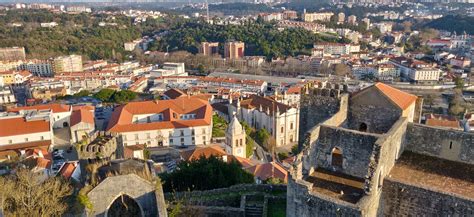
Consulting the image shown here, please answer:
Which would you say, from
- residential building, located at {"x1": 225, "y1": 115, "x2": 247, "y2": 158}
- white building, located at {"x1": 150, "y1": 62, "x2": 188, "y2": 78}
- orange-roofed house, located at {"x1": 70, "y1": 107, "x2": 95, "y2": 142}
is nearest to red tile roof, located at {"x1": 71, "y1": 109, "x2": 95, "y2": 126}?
orange-roofed house, located at {"x1": 70, "y1": 107, "x2": 95, "y2": 142}

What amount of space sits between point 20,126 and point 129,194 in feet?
112

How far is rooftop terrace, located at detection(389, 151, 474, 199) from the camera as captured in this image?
11836 mm

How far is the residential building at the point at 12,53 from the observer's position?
353 feet

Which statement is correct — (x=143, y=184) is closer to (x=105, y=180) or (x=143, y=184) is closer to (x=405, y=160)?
(x=105, y=180)

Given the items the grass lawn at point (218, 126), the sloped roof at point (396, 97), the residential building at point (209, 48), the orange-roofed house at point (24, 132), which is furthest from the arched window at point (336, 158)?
the residential building at point (209, 48)

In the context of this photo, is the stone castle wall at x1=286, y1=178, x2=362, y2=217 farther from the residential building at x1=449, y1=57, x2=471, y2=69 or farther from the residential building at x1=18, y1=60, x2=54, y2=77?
the residential building at x1=449, y1=57, x2=471, y2=69

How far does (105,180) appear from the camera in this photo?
502 inches

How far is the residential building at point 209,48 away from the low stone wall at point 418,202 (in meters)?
115

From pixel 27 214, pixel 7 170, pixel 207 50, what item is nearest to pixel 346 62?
pixel 207 50

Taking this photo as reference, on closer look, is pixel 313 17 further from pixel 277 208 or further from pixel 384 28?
pixel 277 208

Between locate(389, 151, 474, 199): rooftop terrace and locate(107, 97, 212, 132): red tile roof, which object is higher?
locate(389, 151, 474, 199): rooftop terrace

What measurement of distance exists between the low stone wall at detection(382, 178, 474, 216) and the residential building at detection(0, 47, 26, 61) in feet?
386

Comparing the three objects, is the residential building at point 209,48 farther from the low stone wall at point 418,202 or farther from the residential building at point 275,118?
the low stone wall at point 418,202

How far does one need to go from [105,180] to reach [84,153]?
3.35m
